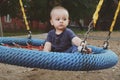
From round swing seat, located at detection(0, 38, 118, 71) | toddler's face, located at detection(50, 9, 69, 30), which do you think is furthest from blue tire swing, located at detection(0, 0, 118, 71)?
toddler's face, located at detection(50, 9, 69, 30)

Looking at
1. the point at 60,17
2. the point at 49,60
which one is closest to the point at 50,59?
the point at 49,60

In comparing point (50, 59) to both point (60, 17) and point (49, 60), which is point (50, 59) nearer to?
point (49, 60)

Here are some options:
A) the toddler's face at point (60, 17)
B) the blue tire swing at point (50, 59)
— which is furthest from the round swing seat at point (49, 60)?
the toddler's face at point (60, 17)

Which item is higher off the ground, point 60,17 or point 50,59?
point 60,17

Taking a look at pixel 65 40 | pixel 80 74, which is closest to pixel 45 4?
pixel 80 74

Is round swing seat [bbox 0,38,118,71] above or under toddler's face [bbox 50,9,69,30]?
under

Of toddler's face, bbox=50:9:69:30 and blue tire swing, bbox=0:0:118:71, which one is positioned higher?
toddler's face, bbox=50:9:69:30

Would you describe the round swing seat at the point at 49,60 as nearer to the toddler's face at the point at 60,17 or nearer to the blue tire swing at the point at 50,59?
the blue tire swing at the point at 50,59

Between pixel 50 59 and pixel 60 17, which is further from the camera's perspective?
pixel 60 17

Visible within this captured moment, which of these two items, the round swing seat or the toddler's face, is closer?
the round swing seat

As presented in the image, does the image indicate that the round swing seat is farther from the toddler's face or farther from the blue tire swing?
the toddler's face

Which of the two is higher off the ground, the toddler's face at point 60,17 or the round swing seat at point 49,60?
the toddler's face at point 60,17

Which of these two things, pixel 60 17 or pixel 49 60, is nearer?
pixel 49 60

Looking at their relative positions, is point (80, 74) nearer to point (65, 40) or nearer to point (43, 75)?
point (43, 75)
